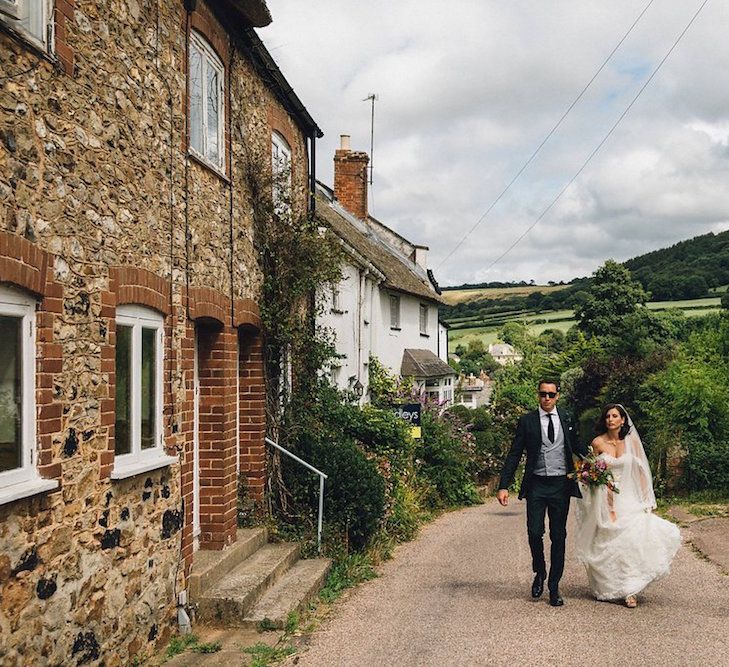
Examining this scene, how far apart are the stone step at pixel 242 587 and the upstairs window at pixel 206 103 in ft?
13.4

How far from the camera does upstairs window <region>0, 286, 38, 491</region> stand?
494cm

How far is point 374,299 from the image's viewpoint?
23.1 m

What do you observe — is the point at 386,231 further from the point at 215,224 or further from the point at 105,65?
the point at 105,65

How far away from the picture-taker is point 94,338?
6.00m

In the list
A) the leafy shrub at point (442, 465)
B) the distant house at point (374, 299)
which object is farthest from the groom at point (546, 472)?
the leafy shrub at point (442, 465)

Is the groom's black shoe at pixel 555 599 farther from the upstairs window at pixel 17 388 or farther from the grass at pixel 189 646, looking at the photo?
the upstairs window at pixel 17 388

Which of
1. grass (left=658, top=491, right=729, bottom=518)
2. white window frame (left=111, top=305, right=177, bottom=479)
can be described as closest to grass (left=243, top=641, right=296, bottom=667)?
white window frame (left=111, top=305, right=177, bottom=479)

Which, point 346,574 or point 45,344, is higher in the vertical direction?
point 45,344

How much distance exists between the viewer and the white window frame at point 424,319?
2922 cm

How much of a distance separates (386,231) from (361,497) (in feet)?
72.7

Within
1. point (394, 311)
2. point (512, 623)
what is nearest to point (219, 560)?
point (512, 623)

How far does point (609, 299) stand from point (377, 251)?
24264mm

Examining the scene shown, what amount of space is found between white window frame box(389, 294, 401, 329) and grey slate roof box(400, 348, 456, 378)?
135cm

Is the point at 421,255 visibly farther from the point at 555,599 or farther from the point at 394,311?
the point at 555,599
